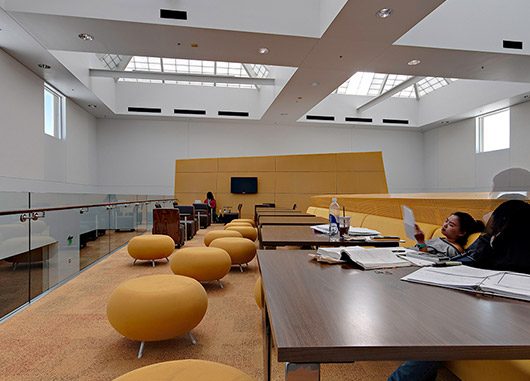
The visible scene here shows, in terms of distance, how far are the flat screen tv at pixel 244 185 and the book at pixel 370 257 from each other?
1238cm

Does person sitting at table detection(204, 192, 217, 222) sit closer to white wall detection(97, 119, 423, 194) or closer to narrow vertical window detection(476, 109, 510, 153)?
white wall detection(97, 119, 423, 194)

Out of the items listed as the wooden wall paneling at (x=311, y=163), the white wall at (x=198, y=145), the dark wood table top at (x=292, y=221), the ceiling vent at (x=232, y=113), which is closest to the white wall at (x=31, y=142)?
the white wall at (x=198, y=145)

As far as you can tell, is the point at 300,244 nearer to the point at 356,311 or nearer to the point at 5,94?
the point at 356,311

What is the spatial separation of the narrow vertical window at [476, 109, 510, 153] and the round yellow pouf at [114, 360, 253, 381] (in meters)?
13.8

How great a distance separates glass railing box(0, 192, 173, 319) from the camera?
11.2 feet

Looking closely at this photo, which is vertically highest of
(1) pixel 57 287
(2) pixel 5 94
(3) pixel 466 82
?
(3) pixel 466 82

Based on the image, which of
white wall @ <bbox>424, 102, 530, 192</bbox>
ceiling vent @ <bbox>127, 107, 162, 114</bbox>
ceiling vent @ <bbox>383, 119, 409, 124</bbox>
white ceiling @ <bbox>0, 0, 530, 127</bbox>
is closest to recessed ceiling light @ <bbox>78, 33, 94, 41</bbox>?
white ceiling @ <bbox>0, 0, 530, 127</bbox>

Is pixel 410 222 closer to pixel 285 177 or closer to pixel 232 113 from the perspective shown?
pixel 285 177

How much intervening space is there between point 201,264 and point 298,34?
469 centimetres

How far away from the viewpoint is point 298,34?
21.4 feet

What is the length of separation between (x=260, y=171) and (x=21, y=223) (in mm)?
11080

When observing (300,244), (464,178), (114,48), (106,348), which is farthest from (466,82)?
(106,348)

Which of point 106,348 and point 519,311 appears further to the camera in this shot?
point 106,348

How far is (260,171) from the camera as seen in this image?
1436cm
